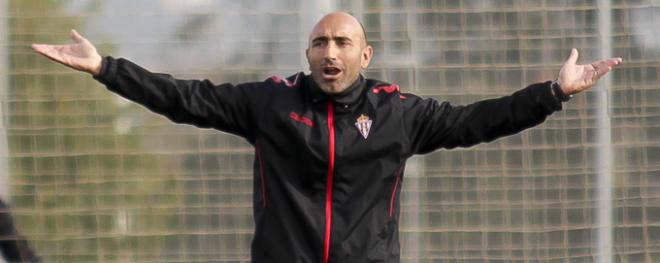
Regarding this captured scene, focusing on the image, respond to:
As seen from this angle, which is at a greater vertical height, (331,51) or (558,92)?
(331,51)

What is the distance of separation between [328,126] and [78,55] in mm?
897

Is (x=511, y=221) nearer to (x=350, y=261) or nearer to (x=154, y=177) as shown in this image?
(x=154, y=177)

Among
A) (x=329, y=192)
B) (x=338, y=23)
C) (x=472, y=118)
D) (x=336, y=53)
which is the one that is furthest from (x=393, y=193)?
(x=338, y=23)

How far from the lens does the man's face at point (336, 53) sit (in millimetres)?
5191

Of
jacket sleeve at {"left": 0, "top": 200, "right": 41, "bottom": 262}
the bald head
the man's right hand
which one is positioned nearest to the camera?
the man's right hand

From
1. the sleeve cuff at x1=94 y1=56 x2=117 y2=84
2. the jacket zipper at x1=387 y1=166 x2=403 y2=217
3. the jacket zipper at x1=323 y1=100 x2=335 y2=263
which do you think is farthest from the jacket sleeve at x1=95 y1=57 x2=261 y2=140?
the jacket zipper at x1=387 y1=166 x2=403 y2=217

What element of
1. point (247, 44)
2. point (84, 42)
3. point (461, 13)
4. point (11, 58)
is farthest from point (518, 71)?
point (84, 42)

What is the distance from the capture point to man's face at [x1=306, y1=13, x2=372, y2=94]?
204 inches

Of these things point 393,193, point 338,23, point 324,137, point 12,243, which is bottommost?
point 12,243

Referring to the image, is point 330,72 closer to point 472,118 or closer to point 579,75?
point 472,118

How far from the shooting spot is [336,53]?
17.2 feet

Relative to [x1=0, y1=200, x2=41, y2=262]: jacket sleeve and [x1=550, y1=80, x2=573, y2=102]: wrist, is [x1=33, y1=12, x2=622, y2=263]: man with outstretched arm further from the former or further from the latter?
[x1=0, y1=200, x2=41, y2=262]: jacket sleeve

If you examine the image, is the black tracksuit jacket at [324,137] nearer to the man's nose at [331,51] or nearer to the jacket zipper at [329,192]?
the jacket zipper at [329,192]

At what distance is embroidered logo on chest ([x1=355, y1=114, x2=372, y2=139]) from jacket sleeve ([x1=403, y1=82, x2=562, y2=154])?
15 cm
